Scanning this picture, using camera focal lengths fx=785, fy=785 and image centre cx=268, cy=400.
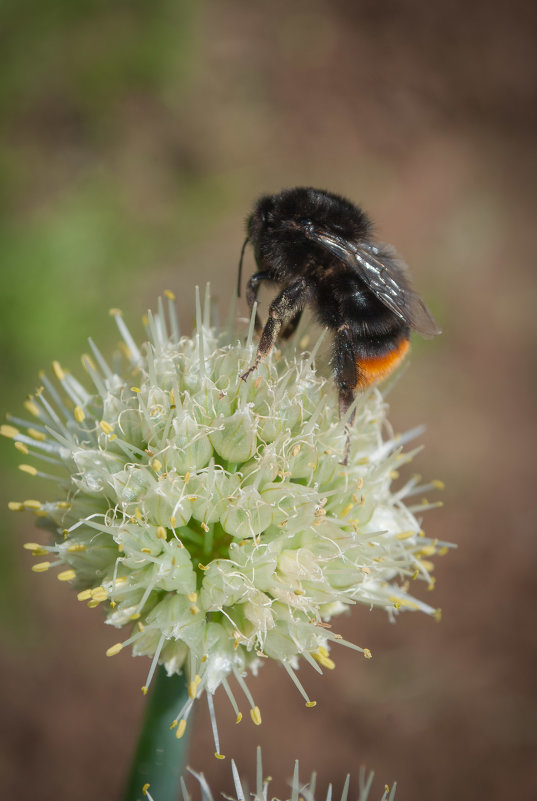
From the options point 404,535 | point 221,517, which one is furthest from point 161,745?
point 404,535

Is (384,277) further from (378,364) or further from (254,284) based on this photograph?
(254,284)

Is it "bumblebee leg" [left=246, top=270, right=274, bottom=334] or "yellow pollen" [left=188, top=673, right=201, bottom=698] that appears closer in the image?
"yellow pollen" [left=188, top=673, right=201, bottom=698]

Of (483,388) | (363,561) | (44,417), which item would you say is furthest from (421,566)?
(483,388)

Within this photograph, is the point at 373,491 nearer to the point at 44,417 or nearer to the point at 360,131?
the point at 44,417

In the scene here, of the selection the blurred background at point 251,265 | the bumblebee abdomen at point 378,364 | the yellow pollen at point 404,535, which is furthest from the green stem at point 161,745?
the blurred background at point 251,265

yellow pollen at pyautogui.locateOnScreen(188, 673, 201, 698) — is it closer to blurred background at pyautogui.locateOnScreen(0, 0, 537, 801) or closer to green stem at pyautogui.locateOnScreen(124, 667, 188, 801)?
green stem at pyautogui.locateOnScreen(124, 667, 188, 801)

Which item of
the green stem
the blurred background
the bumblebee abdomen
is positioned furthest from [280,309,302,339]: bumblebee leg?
the blurred background
